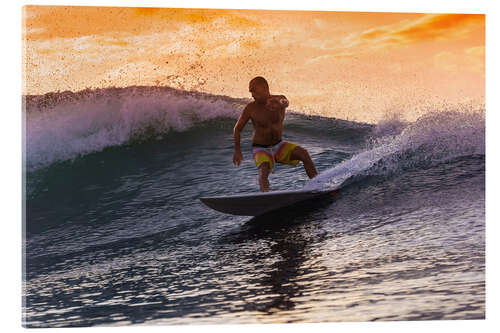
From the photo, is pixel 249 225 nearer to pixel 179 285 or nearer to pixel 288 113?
pixel 179 285

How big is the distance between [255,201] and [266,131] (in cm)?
51

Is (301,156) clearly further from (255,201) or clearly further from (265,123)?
(255,201)

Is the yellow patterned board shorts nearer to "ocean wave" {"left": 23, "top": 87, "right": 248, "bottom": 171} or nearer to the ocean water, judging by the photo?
the ocean water

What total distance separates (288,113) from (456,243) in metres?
2.04

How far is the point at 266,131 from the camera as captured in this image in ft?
14.8

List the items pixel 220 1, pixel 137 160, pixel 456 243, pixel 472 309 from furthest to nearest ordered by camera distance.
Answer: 1. pixel 137 160
2. pixel 220 1
3. pixel 456 243
4. pixel 472 309

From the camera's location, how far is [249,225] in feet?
14.5

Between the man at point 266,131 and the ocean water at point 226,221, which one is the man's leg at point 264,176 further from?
the ocean water at point 226,221

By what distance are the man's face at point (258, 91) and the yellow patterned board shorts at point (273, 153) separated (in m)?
0.35

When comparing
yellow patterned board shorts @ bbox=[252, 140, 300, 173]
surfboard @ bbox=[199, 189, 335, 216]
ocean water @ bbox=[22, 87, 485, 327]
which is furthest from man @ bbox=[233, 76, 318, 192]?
ocean water @ bbox=[22, 87, 485, 327]

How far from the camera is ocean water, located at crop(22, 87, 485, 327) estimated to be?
330 cm

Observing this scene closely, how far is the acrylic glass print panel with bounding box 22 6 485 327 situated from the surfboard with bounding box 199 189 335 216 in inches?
1.5

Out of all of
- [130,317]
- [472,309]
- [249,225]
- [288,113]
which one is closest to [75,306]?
[130,317]

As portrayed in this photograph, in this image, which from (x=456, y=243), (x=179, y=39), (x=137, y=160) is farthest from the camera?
(x=137, y=160)
